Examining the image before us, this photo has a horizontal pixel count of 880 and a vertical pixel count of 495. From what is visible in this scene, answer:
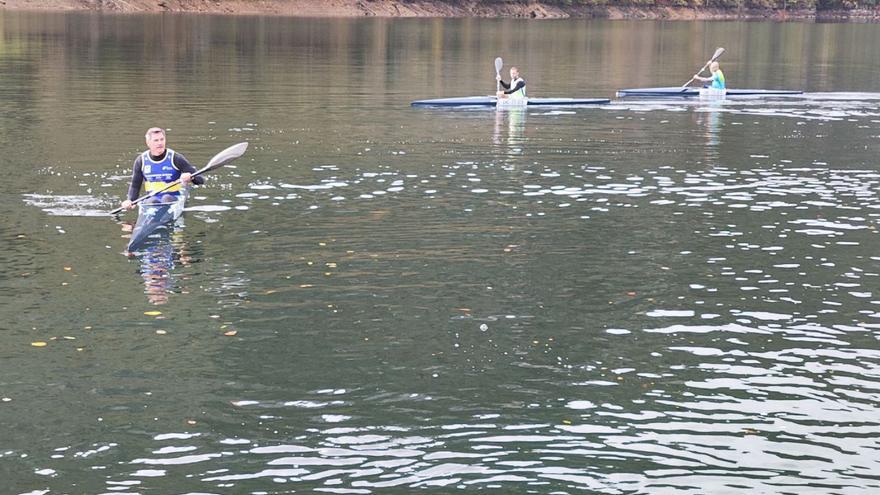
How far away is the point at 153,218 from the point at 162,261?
2.46 meters

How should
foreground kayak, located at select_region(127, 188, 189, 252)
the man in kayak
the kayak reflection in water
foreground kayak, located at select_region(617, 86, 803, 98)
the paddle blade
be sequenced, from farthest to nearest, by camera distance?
foreground kayak, located at select_region(617, 86, 803, 98) < the paddle blade < the man in kayak < foreground kayak, located at select_region(127, 188, 189, 252) < the kayak reflection in water

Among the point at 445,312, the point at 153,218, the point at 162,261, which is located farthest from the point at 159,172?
the point at 445,312

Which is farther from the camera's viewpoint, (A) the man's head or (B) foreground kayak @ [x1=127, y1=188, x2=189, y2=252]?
(A) the man's head

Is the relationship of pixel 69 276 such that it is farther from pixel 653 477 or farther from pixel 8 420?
pixel 653 477

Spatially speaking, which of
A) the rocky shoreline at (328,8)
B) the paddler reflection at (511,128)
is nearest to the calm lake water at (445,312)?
the paddler reflection at (511,128)

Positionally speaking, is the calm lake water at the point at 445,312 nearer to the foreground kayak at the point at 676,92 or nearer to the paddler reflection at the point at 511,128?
the paddler reflection at the point at 511,128

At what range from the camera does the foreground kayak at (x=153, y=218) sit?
25.2 metres

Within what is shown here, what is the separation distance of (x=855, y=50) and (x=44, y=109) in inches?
3419

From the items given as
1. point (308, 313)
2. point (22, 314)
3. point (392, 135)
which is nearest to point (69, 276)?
point (22, 314)

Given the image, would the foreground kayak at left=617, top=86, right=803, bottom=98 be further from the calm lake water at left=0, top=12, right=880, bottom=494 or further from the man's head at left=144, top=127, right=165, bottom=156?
the man's head at left=144, top=127, right=165, bottom=156

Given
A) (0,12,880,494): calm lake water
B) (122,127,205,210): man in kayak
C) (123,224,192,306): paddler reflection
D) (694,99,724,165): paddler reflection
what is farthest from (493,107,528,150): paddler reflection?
(123,224,192,306): paddler reflection

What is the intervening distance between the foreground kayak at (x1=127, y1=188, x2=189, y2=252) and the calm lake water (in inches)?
18.6

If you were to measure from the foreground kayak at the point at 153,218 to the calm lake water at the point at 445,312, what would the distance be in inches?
18.6

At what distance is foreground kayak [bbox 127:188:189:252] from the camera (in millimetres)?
25203
